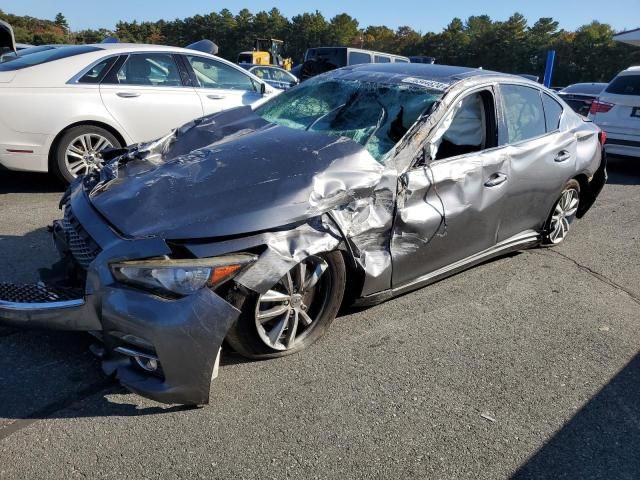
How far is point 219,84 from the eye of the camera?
22.5 ft

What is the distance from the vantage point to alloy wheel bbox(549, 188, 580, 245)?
498 centimetres

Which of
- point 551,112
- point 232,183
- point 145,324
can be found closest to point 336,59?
point 551,112

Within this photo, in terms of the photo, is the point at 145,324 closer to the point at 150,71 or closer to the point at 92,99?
the point at 92,99

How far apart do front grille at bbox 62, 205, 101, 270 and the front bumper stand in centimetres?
8

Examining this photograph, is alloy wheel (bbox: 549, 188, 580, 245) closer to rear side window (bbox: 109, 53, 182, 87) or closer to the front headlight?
the front headlight

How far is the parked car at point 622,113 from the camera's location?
8617 mm

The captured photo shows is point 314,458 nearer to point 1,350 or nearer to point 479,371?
point 479,371

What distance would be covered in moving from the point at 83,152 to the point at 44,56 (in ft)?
3.65

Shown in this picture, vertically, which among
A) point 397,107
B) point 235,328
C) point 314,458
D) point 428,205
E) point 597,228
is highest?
point 397,107

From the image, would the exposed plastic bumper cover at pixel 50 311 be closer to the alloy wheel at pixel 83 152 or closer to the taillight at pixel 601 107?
the alloy wheel at pixel 83 152

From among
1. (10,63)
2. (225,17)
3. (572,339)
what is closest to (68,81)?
(10,63)

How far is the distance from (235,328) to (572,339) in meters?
2.23

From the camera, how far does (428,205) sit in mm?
3453

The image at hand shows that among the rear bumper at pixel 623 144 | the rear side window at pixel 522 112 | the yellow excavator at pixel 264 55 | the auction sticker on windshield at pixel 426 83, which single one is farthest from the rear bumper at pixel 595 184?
the yellow excavator at pixel 264 55
